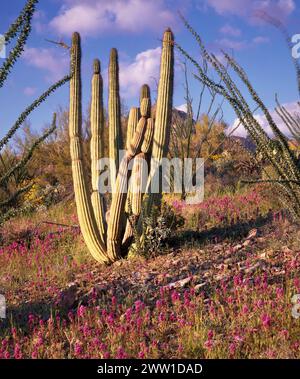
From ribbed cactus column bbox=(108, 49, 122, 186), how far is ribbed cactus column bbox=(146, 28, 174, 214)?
0.94 m

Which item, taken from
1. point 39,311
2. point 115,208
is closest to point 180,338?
point 39,311

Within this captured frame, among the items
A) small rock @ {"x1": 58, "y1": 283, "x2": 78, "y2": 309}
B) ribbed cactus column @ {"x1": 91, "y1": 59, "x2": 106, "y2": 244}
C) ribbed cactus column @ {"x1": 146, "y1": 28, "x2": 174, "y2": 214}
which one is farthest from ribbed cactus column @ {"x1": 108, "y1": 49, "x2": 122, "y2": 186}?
small rock @ {"x1": 58, "y1": 283, "x2": 78, "y2": 309}

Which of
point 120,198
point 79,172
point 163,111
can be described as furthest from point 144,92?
point 120,198

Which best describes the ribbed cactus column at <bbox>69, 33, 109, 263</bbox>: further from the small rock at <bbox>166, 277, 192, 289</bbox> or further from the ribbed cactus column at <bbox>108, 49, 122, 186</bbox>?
the small rock at <bbox>166, 277, 192, 289</bbox>

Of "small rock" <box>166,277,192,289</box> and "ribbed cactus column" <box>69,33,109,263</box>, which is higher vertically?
"ribbed cactus column" <box>69,33,109,263</box>

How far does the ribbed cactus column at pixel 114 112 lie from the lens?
8.28 meters

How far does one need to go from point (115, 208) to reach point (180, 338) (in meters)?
3.44

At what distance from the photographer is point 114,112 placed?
8.34 m

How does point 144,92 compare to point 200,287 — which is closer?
point 200,287

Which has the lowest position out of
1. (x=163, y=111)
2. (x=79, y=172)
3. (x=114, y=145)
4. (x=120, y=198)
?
(x=120, y=198)

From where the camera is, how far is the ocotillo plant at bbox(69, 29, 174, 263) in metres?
7.54

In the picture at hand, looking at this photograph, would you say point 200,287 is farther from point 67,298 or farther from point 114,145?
point 114,145

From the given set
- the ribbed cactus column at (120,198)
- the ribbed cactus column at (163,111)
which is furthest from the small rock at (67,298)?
the ribbed cactus column at (163,111)

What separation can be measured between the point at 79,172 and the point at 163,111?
1676 millimetres
